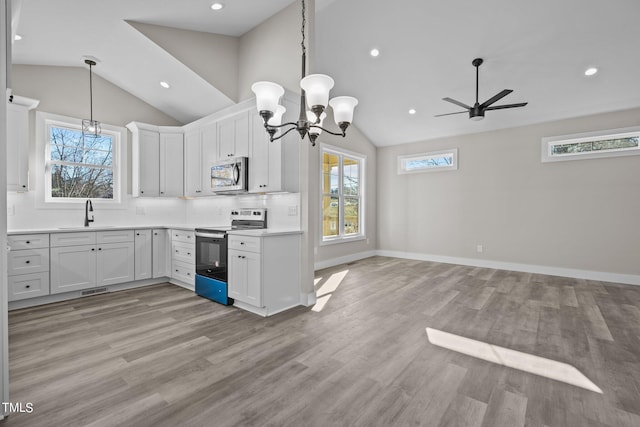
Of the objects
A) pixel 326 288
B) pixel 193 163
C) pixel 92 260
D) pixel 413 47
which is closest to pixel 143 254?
pixel 92 260

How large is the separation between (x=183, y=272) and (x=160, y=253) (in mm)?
612

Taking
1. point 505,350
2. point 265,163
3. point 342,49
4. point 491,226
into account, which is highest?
point 342,49

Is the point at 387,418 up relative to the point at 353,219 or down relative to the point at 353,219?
down

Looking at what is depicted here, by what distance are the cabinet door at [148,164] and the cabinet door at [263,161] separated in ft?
6.39

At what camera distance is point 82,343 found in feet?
8.13

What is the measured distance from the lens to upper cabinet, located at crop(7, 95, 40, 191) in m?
3.38

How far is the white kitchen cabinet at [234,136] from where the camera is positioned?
150 inches

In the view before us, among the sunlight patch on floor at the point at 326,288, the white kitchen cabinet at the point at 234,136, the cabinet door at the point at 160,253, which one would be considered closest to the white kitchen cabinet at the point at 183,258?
the cabinet door at the point at 160,253

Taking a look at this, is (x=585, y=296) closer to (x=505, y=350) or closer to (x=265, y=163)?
(x=505, y=350)

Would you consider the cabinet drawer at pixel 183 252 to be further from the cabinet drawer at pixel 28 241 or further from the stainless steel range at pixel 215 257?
the cabinet drawer at pixel 28 241

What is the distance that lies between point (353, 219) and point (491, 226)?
2.76 m

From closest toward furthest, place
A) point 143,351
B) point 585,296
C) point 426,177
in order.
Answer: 1. point 143,351
2. point 585,296
3. point 426,177

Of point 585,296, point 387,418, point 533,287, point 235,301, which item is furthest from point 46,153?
point 585,296

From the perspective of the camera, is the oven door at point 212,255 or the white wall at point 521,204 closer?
the oven door at point 212,255
